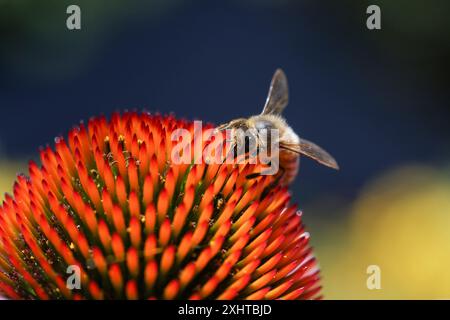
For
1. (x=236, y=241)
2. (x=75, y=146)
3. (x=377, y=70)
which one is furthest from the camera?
(x=377, y=70)

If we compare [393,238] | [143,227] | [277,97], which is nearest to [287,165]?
[277,97]

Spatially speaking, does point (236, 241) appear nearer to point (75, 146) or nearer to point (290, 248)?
point (290, 248)

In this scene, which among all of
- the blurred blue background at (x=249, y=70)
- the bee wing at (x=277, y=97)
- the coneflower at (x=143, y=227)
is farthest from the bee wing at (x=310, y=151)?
the blurred blue background at (x=249, y=70)

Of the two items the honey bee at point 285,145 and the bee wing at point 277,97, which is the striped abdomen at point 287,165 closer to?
the honey bee at point 285,145

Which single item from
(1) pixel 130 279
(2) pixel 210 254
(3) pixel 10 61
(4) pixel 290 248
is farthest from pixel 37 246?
(3) pixel 10 61

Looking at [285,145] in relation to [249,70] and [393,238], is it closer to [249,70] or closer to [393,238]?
[393,238]

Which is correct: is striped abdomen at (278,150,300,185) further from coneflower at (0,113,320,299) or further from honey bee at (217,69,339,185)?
coneflower at (0,113,320,299)

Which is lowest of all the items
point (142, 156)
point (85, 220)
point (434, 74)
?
point (85, 220)
